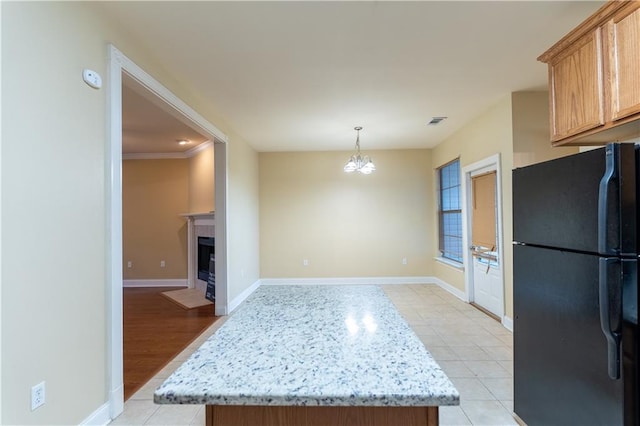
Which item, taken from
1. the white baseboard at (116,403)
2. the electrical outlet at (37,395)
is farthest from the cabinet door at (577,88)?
the white baseboard at (116,403)

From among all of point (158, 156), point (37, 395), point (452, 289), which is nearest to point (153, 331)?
point (37, 395)

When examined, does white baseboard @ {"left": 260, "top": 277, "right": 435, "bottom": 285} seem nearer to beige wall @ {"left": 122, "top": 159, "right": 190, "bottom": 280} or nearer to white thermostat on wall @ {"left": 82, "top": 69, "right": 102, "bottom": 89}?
beige wall @ {"left": 122, "top": 159, "right": 190, "bottom": 280}

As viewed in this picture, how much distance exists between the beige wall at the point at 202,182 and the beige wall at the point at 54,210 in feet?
11.5

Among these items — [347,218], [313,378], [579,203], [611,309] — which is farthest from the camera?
[347,218]

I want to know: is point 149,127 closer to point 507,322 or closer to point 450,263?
point 450,263

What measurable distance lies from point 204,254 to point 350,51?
4570 millimetres

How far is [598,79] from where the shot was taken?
184 centimetres

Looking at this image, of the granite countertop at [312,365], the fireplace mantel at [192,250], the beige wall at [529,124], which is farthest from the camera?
the fireplace mantel at [192,250]

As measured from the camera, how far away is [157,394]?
2.50ft

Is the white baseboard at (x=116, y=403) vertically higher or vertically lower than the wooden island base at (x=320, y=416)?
lower

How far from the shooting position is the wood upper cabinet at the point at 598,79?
5.41 ft

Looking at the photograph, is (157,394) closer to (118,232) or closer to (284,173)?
(118,232)

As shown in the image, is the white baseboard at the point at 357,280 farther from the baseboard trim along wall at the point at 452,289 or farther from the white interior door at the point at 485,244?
the white interior door at the point at 485,244

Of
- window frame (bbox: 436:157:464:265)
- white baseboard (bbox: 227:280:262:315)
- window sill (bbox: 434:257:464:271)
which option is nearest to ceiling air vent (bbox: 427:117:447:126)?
window frame (bbox: 436:157:464:265)
